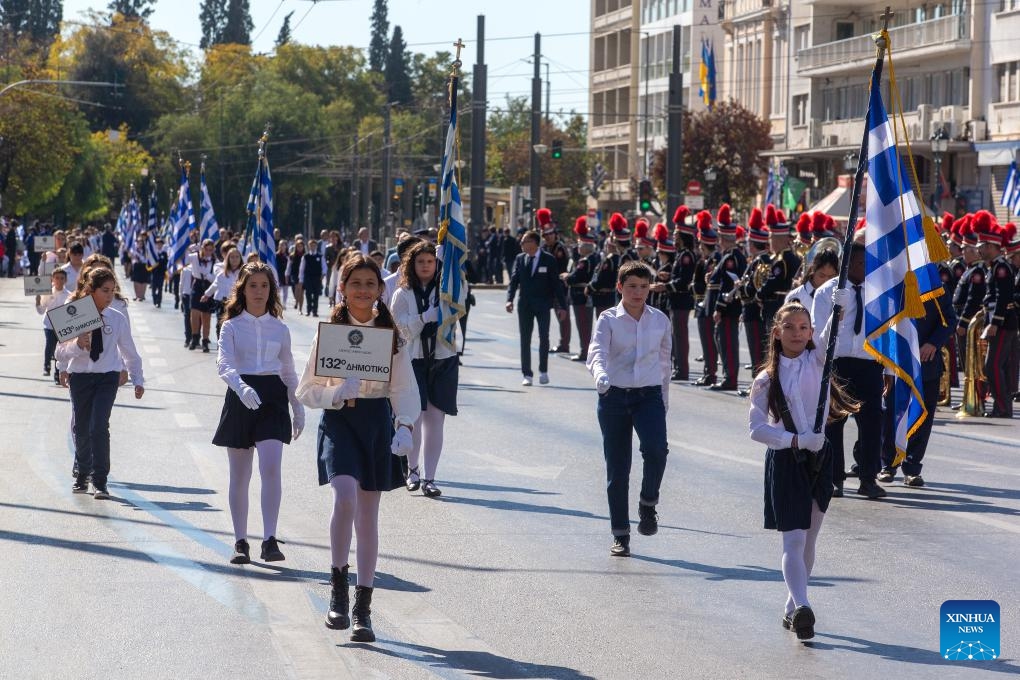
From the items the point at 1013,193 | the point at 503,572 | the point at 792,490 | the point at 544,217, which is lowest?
the point at 503,572

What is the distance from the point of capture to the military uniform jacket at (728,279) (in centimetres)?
2130

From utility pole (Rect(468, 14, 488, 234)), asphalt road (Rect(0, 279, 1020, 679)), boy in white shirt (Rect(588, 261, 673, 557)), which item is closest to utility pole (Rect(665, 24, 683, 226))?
utility pole (Rect(468, 14, 488, 234))

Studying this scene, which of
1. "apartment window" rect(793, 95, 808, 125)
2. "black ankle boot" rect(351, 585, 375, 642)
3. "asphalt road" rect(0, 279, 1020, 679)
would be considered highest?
"apartment window" rect(793, 95, 808, 125)

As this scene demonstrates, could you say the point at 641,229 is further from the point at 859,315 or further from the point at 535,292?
the point at 859,315

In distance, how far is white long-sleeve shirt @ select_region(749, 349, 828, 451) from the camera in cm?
812

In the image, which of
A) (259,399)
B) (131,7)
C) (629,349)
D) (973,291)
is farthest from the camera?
(131,7)

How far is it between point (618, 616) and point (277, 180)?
107 m

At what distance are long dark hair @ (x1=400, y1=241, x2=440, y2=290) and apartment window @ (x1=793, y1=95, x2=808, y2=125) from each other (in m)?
55.5

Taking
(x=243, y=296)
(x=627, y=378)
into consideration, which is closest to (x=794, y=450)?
(x=627, y=378)

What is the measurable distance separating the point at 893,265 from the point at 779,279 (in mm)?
9368

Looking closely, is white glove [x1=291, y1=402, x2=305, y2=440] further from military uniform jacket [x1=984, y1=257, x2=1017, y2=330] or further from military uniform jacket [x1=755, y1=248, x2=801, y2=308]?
military uniform jacket [x1=755, y1=248, x2=801, y2=308]

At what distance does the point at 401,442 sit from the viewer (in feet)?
26.0

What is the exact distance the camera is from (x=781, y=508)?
8.02 metres

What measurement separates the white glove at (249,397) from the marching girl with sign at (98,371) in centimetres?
276
